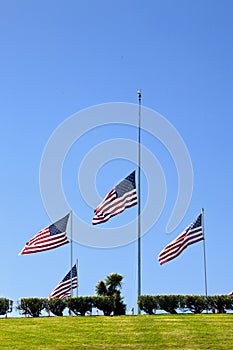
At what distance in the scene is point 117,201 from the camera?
127 feet

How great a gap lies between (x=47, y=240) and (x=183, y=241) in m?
6.88

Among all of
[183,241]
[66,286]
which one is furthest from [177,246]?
[66,286]

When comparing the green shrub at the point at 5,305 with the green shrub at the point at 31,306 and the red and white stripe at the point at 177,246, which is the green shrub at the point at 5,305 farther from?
the red and white stripe at the point at 177,246

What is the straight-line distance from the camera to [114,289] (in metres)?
35.9

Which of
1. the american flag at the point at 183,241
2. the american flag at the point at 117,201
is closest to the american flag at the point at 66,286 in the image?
the american flag at the point at 117,201

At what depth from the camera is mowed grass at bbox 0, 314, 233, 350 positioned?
2634 centimetres

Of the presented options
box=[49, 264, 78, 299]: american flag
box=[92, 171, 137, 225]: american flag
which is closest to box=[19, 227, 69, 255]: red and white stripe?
box=[92, 171, 137, 225]: american flag

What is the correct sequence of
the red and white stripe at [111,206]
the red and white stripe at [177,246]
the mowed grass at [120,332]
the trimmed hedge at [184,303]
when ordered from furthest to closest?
the red and white stripe at [111,206]
the red and white stripe at [177,246]
the trimmed hedge at [184,303]
the mowed grass at [120,332]

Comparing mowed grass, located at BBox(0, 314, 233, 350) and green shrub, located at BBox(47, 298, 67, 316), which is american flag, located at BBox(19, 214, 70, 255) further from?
mowed grass, located at BBox(0, 314, 233, 350)

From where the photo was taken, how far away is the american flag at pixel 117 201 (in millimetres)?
38188

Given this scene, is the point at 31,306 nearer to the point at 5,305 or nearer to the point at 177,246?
the point at 5,305

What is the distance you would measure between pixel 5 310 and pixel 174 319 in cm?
836

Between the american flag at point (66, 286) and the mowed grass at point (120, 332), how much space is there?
24.6 ft

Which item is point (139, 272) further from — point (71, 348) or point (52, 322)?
point (71, 348)
